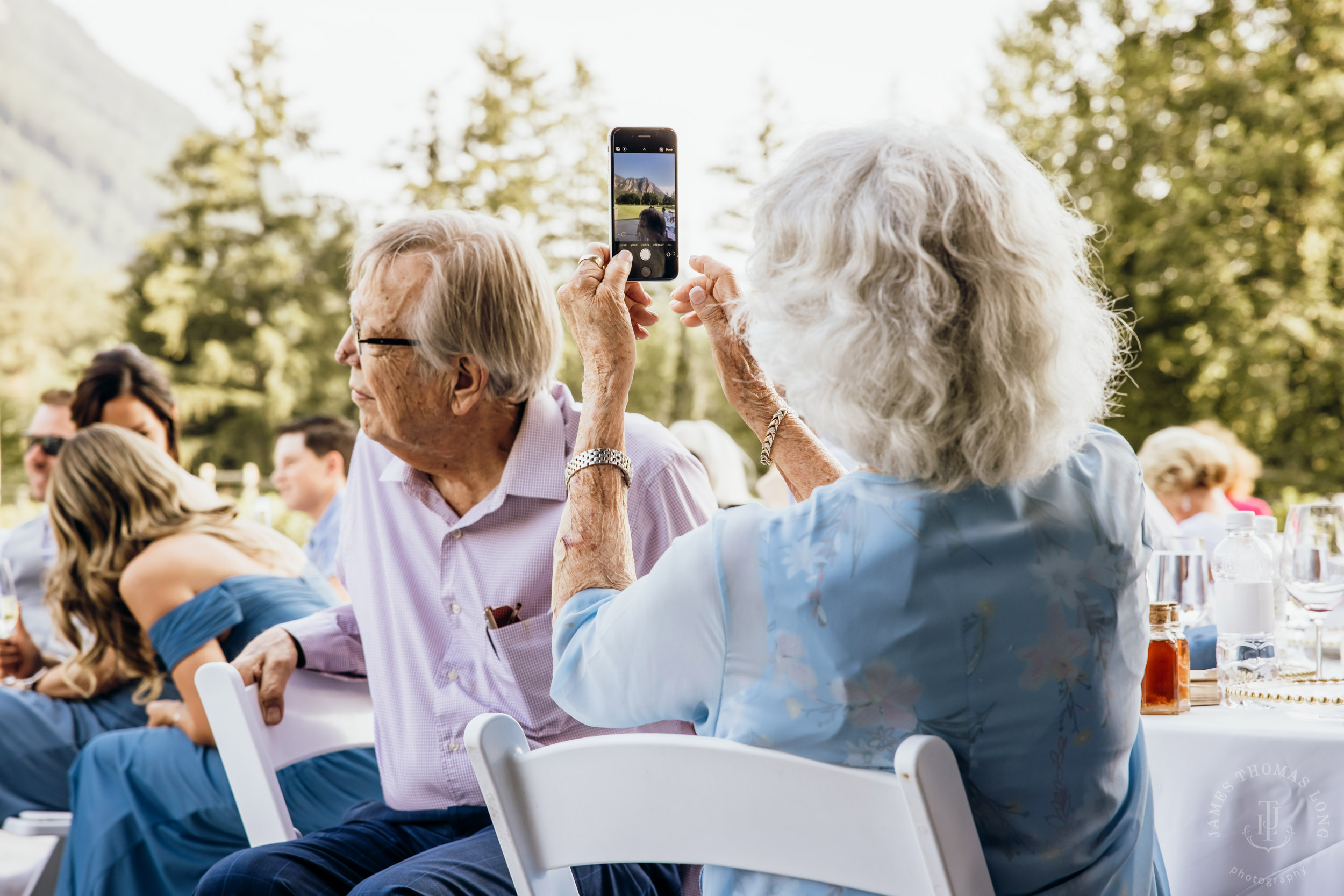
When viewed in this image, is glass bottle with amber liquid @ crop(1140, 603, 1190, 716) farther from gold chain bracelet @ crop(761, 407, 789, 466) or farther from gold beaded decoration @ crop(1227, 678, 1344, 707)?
gold chain bracelet @ crop(761, 407, 789, 466)

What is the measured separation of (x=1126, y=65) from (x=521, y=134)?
10678mm

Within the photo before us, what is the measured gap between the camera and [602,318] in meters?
1.43

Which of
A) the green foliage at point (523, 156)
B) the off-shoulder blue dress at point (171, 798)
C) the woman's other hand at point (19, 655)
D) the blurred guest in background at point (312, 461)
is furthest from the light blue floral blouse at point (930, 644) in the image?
the green foliage at point (523, 156)

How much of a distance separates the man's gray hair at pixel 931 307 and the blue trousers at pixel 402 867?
712 millimetres

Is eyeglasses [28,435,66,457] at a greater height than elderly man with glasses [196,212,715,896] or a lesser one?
lesser

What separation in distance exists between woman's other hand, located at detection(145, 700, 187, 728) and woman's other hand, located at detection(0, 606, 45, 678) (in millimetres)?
917

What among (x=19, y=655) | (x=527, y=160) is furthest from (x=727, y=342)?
(x=527, y=160)

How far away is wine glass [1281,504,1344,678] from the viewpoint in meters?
1.76

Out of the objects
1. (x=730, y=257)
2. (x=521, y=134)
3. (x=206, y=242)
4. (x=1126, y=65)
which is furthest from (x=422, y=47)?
(x=1126, y=65)

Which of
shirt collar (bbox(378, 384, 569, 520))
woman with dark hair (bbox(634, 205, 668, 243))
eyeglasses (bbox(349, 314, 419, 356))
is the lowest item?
shirt collar (bbox(378, 384, 569, 520))

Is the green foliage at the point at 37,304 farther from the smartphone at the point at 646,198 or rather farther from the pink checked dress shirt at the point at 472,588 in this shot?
the smartphone at the point at 646,198

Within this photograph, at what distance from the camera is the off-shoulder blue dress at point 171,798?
2.32 metres

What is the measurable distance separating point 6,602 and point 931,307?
282 centimetres

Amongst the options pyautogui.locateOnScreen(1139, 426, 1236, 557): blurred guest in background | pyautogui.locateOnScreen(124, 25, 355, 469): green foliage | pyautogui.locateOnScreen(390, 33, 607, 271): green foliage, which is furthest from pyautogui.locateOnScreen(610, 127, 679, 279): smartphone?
pyautogui.locateOnScreen(124, 25, 355, 469): green foliage
